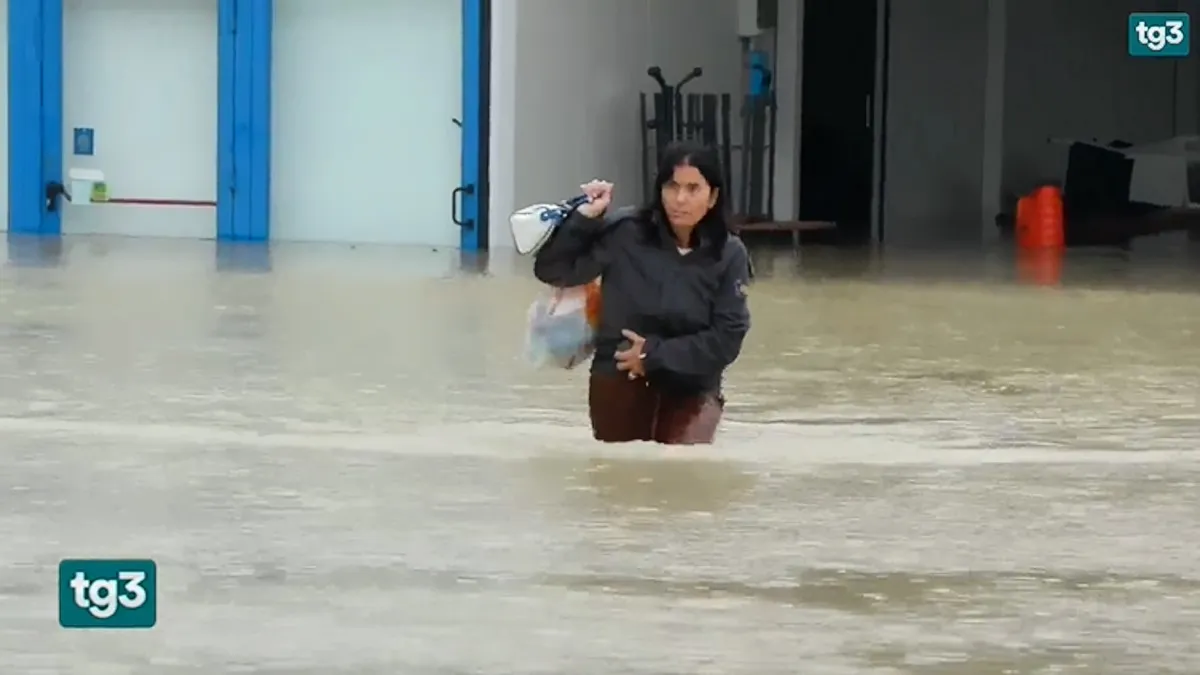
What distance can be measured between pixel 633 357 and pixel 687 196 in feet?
1.06

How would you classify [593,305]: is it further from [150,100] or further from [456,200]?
[150,100]

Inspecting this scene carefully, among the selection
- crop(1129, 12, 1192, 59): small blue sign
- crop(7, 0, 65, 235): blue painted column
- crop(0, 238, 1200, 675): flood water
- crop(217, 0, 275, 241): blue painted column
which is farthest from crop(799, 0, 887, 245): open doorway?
crop(0, 238, 1200, 675): flood water

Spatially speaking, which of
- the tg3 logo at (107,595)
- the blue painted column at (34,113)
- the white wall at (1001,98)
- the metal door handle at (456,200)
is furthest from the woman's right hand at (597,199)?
the white wall at (1001,98)

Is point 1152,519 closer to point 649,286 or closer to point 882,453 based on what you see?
point 882,453

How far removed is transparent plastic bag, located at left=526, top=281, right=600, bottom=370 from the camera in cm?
362

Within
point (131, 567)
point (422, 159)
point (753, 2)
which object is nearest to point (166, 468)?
point (131, 567)

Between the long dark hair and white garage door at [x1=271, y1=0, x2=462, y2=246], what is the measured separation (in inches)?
324

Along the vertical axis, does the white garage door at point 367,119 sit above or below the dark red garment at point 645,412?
above

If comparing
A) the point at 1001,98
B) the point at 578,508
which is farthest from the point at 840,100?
the point at 578,508

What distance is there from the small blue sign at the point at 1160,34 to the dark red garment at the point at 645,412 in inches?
621

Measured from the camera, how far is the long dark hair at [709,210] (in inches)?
136

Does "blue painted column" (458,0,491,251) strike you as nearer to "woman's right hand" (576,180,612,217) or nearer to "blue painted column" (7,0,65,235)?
"blue painted column" (7,0,65,235)

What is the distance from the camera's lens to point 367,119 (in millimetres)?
11797

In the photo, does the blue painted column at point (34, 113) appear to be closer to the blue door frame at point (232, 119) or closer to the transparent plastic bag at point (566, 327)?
the blue door frame at point (232, 119)
